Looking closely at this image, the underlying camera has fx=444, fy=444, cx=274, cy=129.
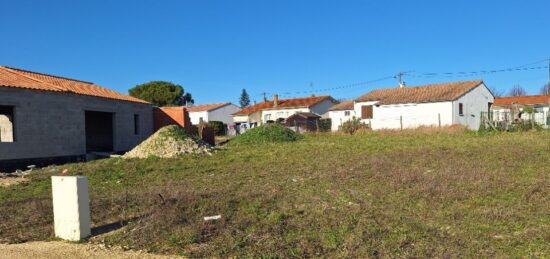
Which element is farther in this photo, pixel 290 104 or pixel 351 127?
pixel 290 104

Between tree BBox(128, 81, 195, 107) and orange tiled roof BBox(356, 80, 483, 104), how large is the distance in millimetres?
33418

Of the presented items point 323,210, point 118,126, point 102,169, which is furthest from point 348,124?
point 323,210

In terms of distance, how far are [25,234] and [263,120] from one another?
54.1m

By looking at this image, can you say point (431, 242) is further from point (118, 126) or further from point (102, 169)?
point (118, 126)

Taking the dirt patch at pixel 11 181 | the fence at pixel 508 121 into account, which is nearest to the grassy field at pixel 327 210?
the dirt patch at pixel 11 181

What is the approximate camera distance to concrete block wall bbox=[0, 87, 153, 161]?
16.8m

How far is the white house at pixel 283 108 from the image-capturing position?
5638 cm

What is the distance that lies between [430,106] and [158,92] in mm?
41896

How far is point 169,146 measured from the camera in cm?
1886

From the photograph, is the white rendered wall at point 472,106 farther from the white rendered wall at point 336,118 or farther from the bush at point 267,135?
the bush at point 267,135

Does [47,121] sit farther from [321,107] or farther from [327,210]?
[321,107]

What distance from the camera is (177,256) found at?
507 centimetres

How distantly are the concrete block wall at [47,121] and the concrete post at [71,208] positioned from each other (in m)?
12.5

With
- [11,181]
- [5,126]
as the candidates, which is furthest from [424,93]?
[11,181]
